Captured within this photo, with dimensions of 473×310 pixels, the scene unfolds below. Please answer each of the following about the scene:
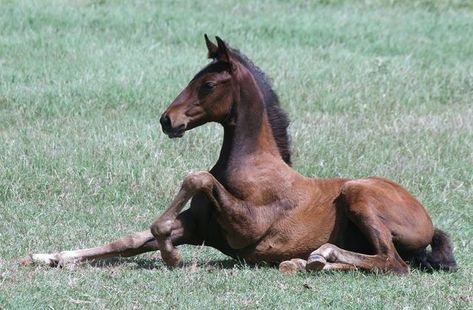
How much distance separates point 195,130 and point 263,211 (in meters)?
3.92

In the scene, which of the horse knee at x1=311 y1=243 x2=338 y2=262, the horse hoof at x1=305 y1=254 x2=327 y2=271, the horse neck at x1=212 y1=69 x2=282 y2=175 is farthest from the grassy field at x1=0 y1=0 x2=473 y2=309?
the horse neck at x1=212 y1=69 x2=282 y2=175

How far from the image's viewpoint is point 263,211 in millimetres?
7562

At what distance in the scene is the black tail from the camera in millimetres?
7660

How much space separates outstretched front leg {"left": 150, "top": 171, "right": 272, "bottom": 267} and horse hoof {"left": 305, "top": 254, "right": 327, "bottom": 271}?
1.35ft

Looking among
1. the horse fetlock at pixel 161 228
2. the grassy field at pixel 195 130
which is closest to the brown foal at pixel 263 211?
the horse fetlock at pixel 161 228

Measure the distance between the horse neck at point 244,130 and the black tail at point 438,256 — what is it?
4.34ft

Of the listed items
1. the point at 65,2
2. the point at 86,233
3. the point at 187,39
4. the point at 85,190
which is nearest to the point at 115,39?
the point at 187,39

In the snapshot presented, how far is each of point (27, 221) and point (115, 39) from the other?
774 cm

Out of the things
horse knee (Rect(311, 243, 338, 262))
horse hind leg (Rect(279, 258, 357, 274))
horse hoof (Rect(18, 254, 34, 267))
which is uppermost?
horse knee (Rect(311, 243, 338, 262))

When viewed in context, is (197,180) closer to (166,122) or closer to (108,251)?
(166,122)

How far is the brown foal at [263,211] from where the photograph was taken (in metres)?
7.44

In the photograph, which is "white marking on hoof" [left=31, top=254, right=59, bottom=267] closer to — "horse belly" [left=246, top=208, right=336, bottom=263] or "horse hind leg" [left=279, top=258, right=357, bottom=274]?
"horse belly" [left=246, top=208, right=336, bottom=263]

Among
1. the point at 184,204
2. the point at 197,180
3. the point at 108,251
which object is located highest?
the point at 197,180

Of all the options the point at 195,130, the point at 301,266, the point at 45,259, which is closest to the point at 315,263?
the point at 301,266
